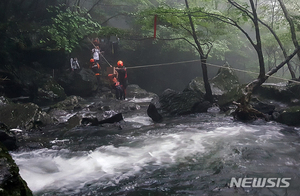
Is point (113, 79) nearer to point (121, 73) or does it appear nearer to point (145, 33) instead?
point (121, 73)

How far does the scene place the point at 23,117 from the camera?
7609 millimetres

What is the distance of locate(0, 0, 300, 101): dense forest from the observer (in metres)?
9.85

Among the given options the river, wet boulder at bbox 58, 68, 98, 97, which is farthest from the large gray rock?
wet boulder at bbox 58, 68, 98, 97

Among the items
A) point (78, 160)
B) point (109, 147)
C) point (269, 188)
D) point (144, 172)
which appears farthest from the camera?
point (109, 147)

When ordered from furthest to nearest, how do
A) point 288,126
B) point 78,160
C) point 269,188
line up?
1. point 288,126
2. point 78,160
3. point 269,188

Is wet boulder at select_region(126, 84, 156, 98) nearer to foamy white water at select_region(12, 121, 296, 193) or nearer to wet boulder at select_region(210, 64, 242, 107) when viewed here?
wet boulder at select_region(210, 64, 242, 107)

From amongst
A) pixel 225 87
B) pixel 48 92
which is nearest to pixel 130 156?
pixel 225 87

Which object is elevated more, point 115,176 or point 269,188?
Answer: point 269,188

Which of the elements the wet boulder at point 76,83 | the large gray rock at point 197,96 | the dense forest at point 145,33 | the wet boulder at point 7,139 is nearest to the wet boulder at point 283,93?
the large gray rock at point 197,96

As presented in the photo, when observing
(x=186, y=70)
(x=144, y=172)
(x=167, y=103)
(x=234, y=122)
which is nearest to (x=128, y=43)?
(x=186, y=70)

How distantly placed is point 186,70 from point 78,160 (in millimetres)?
24563

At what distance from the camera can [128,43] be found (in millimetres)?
23484

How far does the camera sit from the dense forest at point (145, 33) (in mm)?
9852

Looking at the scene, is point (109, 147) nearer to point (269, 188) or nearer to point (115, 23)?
point (269, 188)
